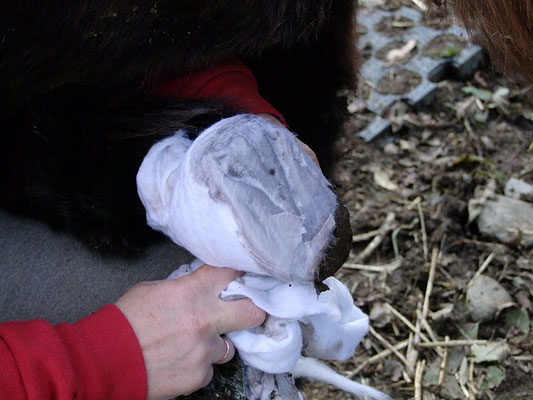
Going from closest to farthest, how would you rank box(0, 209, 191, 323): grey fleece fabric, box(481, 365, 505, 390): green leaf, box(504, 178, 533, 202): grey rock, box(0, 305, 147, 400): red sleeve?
box(0, 305, 147, 400): red sleeve
box(0, 209, 191, 323): grey fleece fabric
box(481, 365, 505, 390): green leaf
box(504, 178, 533, 202): grey rock

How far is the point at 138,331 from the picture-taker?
101cm

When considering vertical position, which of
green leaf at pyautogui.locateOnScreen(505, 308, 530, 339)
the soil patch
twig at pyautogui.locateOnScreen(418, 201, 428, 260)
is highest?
the soil patch

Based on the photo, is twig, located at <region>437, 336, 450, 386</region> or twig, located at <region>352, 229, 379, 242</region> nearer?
twig, located at <region>437, 336, 450, 386</region>

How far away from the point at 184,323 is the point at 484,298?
1.16 m

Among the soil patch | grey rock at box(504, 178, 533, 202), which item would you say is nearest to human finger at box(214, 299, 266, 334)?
grey rock at box(504, 178, 533, 202)

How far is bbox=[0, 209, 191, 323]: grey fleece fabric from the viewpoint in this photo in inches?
45.0

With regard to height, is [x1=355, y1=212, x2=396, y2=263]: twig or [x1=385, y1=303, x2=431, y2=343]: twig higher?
[x1=355, y1=212, x2=396, y2=263]: twig

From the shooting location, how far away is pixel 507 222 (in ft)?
6.98

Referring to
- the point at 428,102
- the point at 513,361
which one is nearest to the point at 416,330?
the point at 513,361

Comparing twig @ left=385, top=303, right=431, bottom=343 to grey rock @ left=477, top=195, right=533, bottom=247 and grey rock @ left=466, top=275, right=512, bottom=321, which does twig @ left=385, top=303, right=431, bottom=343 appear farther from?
grey rock @ left=477, top=195, right=533, bottom=247

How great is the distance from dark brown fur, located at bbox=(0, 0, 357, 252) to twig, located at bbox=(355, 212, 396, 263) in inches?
39.3

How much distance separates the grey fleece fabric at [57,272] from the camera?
1.14 metres

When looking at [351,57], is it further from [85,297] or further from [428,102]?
[428,102]

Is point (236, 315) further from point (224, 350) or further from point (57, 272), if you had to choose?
point (57, 272)
